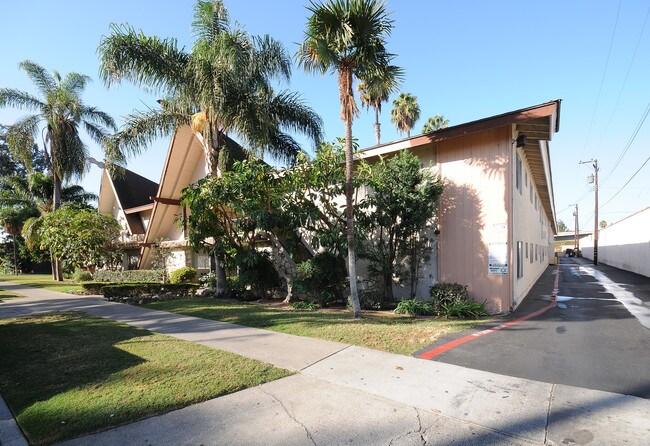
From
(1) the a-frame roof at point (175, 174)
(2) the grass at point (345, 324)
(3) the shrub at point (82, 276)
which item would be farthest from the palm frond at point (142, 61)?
(3) the shrub at point (82, 276)

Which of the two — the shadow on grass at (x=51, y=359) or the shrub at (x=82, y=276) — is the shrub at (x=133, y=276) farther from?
the shadow on grass at (x=51, y=359)

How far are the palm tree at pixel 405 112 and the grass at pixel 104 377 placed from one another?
25.0 m

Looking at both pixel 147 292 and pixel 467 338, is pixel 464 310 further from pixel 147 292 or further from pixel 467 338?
pixel 147 292

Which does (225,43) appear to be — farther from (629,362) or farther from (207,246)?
(629,362)

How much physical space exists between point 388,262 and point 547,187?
44.0 feet

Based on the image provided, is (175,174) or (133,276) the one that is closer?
(175,174)

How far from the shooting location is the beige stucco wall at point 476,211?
9297 millimetres

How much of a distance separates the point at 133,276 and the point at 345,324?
55.3 ft

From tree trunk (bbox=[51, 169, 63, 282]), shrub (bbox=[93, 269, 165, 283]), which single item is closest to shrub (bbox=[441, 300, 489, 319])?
shrub (bbox=[93, 269, 165, 283])

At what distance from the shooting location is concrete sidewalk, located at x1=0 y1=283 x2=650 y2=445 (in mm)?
3303

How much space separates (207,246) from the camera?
1270cm

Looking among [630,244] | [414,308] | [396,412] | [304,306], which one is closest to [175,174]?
[304,306]

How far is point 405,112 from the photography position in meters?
27.8

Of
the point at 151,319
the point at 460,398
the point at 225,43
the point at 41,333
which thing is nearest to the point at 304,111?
the point at 225,43
